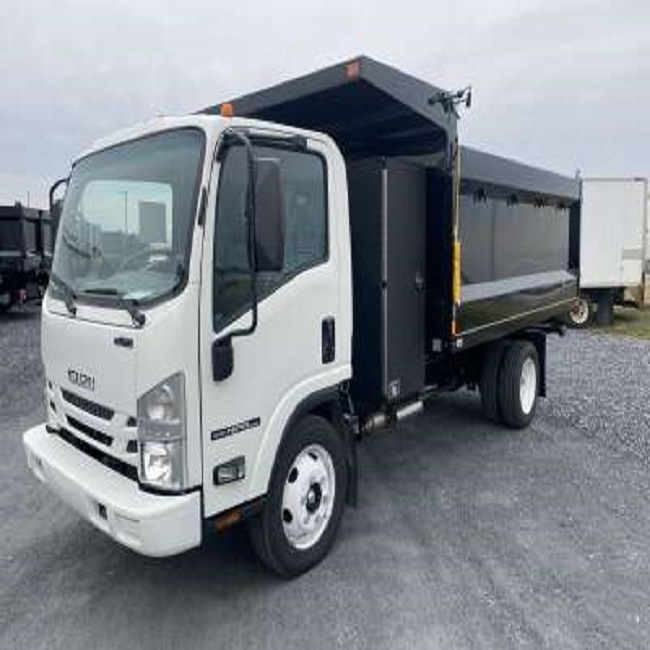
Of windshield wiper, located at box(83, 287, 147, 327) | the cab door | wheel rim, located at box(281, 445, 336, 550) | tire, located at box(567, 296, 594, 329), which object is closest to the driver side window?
the cab door

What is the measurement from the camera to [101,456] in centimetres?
325

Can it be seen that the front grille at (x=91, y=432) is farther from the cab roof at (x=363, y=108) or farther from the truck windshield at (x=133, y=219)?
the cab roof at (x=363, y=108)

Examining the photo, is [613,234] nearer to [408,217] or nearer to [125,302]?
[408,217]

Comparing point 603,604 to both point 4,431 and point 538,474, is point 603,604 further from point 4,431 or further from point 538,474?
point 4,431

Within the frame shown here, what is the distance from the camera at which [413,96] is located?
3.98 m

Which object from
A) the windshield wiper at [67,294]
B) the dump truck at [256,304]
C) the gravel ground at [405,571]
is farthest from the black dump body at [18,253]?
the dump truck at [256,304]

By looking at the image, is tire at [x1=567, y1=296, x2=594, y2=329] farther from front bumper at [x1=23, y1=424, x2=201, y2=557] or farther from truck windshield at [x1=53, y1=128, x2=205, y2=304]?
front bumper at [x1=23, y1=424, x2=201, y2=557]

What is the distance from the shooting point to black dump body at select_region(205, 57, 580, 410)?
397 centimetres

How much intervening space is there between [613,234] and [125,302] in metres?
14.5

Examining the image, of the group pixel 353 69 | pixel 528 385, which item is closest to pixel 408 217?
pixel 353 69

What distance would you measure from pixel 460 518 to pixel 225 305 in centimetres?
244

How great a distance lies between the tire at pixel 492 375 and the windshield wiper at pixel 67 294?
410cm

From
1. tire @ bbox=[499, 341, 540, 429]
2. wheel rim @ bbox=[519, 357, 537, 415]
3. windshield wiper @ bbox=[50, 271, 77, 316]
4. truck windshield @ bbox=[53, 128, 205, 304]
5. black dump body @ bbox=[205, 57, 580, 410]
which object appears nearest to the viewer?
truck windshield @ bbox=[53, 128, 205, 304]

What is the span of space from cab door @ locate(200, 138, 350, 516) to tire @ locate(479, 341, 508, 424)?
277 centimetres
